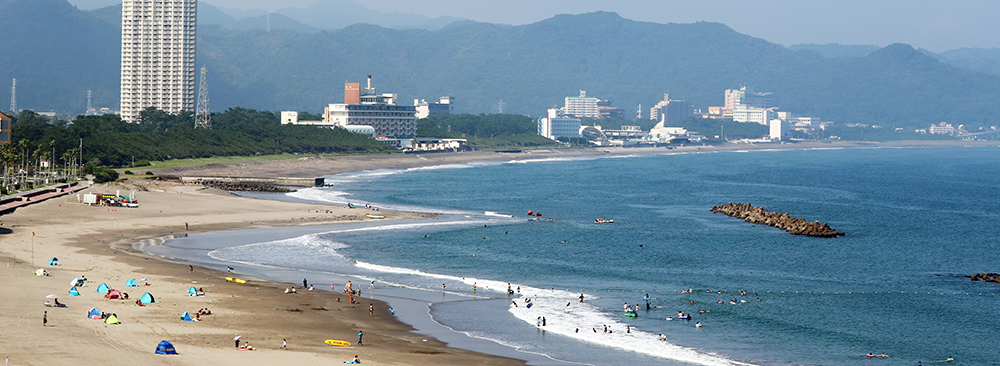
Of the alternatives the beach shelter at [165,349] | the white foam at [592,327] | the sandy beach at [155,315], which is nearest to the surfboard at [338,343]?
the sandy beach at [155,315]

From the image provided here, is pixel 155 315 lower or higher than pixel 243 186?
lower

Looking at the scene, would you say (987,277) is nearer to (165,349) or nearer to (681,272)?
(681,272)

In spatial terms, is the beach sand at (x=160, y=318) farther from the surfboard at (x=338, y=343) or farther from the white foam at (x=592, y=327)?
the white foam at (x=592, y=327)

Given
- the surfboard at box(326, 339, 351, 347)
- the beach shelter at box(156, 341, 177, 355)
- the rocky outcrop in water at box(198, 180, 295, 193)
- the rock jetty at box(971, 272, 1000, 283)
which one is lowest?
the surfboard at box(326, 339, 351, 347)

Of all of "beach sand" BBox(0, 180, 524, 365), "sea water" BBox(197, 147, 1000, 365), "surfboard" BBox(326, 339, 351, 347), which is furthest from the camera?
"sea water" BBox(197, 147, 1000, 365)

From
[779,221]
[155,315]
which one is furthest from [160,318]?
[779,221]

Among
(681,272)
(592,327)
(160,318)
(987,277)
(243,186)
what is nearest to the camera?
(160,318)

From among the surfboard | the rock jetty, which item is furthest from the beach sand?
the rock jetty

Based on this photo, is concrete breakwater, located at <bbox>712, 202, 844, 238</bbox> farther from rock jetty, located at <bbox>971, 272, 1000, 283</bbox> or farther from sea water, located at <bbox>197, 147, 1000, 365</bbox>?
rock jetty, located at <bbox>971, 272, 1000, 283</bbox>
